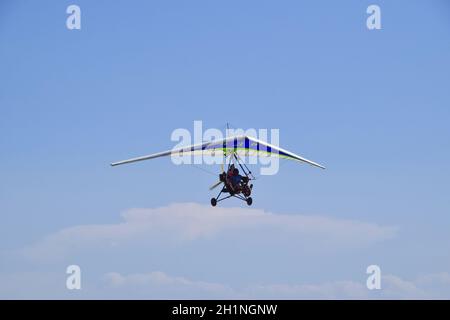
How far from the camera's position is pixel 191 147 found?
46.9m

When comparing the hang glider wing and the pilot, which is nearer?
the pilot

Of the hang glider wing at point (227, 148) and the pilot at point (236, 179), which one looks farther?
the hang glider wing at point (227, 148)

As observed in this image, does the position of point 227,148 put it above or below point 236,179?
above

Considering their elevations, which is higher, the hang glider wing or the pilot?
the hang glider wing

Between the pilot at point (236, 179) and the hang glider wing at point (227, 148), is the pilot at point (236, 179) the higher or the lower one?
the lower one

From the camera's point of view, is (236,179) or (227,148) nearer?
(236,179)
